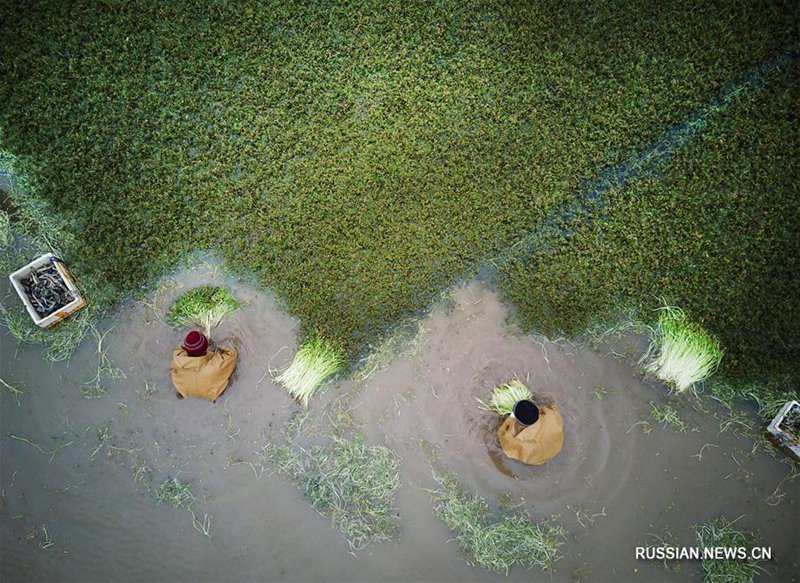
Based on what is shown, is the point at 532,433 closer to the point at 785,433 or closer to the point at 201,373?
the point at 785,433

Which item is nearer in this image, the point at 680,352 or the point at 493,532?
the point at 493,532

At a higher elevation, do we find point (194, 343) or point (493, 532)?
point (493, 532)

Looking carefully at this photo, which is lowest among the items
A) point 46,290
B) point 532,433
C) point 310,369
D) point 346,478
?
point 46,290

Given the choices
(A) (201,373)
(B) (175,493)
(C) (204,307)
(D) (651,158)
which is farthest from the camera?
(D) (651,158)

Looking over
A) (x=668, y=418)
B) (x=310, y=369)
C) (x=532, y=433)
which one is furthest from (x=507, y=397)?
(x=310, y=369)

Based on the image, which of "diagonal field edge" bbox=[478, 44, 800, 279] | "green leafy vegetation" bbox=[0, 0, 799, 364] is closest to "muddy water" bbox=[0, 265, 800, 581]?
"green leafy vegetation" bbox=[0, 0, 799, 364]

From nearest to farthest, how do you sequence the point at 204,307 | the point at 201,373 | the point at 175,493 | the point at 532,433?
the point at 532,433
the point at 201,373
the point at 175,493
the point at 204,307

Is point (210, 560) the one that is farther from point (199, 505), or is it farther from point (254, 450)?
point (254, 450)

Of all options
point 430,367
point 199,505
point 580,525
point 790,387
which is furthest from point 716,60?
point 199,505
